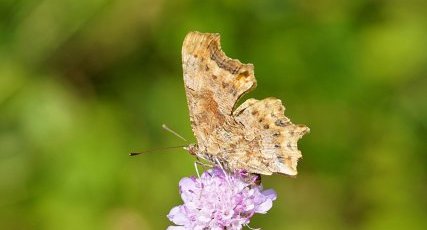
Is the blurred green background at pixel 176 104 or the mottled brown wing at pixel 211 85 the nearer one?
the mottled brown wing at pixel 211 85

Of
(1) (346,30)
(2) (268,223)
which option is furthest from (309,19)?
(2) (268,223)

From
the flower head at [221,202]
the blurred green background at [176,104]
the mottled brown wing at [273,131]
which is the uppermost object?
the blurred green background at [176,104]

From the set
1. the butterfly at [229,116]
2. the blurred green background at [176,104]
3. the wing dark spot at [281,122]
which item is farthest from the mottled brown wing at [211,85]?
the blurred green background at [176,104]

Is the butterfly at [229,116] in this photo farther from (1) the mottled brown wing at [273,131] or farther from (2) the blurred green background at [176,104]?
(2) the blurred green background at [176,104]

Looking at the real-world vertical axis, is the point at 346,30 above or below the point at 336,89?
above

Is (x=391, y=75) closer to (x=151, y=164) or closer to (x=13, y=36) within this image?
(x=151, y=164)

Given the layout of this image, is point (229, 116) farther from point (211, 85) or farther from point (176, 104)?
point (176, 104)

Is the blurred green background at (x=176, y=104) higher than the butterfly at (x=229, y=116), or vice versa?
the blurred green background at (x=176, y=104)
